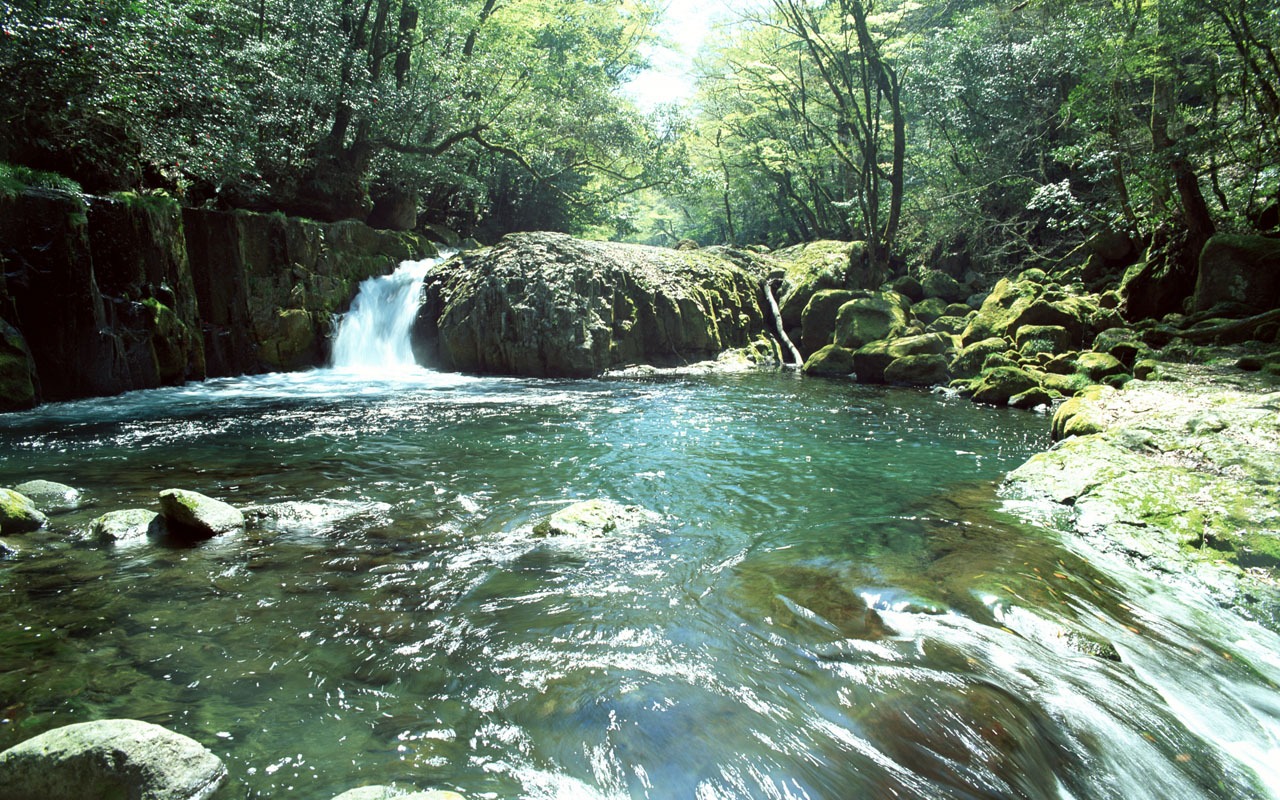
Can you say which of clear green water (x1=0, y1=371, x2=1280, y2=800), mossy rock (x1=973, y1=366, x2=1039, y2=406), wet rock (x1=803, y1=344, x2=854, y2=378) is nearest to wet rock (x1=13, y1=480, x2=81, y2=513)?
clear green water (x1=0, y1=371, x2=1280, y2=800)

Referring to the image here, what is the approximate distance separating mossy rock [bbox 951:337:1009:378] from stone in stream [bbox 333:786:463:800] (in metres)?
14.2

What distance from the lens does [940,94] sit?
20859 millimetres

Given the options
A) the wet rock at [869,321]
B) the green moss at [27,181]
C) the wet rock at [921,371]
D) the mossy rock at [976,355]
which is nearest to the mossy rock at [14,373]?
the green moss at [27,181]

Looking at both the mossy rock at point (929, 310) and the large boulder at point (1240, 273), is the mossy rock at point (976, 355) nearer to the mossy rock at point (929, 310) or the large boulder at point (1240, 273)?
the large boulder at point (1240, 273)

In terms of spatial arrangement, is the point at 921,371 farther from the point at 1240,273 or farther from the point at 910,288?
the point at 910,288

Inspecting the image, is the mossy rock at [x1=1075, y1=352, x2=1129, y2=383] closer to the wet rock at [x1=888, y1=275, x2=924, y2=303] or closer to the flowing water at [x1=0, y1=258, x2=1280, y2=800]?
the flowing water at [x1=0, y1=258, x2=1280, y2=800]

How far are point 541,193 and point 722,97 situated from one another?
9772 mm

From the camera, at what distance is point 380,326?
52.8ft

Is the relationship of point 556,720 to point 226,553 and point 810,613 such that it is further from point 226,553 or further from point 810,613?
point 226,553

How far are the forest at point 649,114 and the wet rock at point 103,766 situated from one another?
1129cm

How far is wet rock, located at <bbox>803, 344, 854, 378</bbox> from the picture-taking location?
16.8m

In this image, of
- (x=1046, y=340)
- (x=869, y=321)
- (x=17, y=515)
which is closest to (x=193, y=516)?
(x=17, y=515)

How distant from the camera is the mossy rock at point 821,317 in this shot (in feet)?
62.7

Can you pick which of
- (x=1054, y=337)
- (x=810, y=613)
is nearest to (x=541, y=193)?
(x=1054, y=337)
